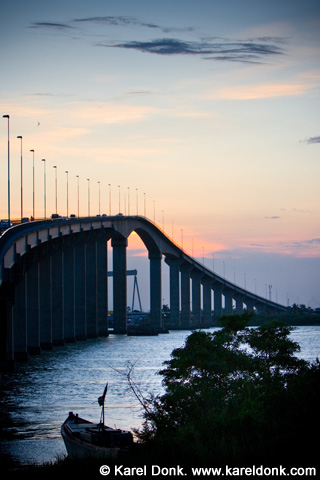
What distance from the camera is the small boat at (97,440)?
123ft

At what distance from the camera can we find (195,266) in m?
193

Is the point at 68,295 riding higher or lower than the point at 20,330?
higher

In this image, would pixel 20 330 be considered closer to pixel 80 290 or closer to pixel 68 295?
pixel 68 295

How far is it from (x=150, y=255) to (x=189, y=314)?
2653cm

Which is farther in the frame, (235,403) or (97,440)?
(97,440)

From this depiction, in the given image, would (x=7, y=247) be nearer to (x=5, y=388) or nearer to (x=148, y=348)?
(x=5, y=388)

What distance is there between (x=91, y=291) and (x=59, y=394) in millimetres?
73642

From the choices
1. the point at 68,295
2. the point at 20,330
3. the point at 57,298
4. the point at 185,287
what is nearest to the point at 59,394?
the point at 20,330

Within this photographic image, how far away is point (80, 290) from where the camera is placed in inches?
5295

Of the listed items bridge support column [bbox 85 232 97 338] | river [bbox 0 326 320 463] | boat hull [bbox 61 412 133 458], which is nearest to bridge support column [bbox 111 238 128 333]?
bridge support column [bbox 85 232 97 338]

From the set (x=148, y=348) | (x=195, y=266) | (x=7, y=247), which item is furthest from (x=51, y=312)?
(x=195, y=266)

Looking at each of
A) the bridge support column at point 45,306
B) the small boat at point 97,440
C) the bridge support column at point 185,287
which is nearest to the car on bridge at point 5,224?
the bridge support column at point 45,306

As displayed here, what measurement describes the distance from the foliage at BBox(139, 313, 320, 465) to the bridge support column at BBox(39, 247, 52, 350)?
65209mm

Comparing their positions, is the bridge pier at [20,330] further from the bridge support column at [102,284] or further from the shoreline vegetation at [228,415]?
the shoreline vegetation at [228,415]
